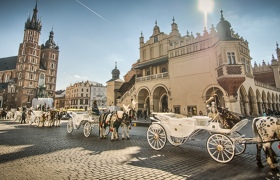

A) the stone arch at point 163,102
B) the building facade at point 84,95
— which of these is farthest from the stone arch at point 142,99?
the building facade at point 84,95

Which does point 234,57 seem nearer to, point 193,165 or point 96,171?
point 193,165

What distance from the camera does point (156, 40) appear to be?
96.3 feet

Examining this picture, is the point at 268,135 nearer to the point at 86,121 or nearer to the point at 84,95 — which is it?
the point at 86,121

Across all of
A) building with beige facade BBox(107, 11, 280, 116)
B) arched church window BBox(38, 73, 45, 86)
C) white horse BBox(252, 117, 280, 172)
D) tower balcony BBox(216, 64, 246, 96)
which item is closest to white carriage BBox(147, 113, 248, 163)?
white horse BBox(252, 117, 280, 172)

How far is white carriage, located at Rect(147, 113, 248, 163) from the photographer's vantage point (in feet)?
14.7

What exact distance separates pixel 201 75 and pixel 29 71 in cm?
6592

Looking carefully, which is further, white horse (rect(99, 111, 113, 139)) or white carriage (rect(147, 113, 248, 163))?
white horse (rect(99, 111, 113, 139))

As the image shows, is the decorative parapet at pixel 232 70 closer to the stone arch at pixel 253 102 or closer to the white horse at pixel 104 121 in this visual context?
the stone arch at pixel 253 102

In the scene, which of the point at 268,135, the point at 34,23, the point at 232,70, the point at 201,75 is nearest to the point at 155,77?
the point at 201,75

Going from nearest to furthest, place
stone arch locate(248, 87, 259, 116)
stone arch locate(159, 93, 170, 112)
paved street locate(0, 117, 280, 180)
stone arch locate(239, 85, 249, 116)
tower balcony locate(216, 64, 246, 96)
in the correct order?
paved street locate(0, 117, 280, 180), tower balcony locate(216, 64, 246, 96), stone arch locate(239, 85, 249, 116), stone arch locate(248, 87, 259, 116), stone arch locate(159, 93, 170, 112)

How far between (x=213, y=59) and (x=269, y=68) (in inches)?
1134

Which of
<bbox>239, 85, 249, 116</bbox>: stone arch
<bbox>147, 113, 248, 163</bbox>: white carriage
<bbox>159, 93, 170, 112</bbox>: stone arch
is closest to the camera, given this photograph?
<bbox>147, 113, 248, 163</bbox>: white carriage

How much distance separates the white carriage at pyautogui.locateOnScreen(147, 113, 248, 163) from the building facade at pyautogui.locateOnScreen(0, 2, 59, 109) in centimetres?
5975

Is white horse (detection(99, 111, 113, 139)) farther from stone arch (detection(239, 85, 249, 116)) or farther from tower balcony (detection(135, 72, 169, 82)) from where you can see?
stone arch (detection(239, 85, 249, 116))
